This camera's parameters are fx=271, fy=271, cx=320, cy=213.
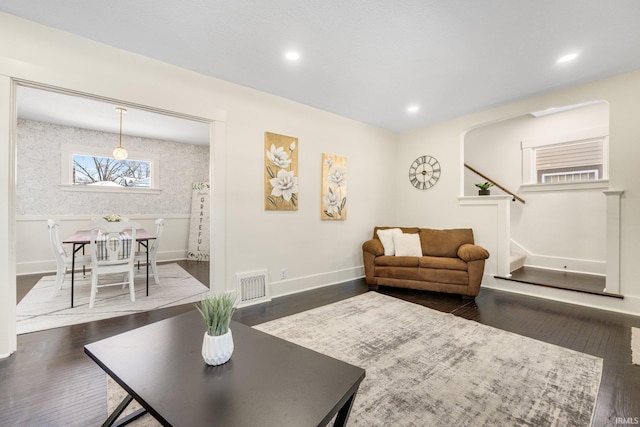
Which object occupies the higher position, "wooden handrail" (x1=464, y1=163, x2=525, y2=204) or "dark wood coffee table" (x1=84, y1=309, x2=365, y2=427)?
"wooden handrail" (x1=464, y1=163, x2=525, y2=204)

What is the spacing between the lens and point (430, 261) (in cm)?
378

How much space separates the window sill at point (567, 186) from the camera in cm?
408

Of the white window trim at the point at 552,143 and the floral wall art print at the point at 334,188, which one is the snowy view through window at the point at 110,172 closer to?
the floral wall art print at the point at 334,188

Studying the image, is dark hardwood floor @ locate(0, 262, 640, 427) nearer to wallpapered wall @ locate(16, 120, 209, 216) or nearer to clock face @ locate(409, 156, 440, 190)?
wallpapered wall @ locate(16, 120, 209, 216)

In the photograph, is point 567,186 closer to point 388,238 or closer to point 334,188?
point 388,238

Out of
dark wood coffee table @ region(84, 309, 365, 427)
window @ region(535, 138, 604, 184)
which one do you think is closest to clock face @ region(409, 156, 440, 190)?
window @ region(535, 138, 604, 184)

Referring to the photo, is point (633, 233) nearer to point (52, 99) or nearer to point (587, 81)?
point (587, 81)

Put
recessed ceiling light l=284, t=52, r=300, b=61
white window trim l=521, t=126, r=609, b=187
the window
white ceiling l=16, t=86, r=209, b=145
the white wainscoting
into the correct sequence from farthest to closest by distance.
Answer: the white wainscoting → the window → white window trim l=521, t=126, r=609, b=187 → white ceiling l=16, t=86, r=209, b=145 → recessed ceiling light l=284, t=52, r=300, b=61

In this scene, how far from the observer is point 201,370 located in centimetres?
122

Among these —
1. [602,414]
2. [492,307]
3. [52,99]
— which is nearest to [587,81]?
[492,307]

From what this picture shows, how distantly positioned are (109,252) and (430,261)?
4.17m

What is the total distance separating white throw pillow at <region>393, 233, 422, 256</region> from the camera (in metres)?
4.11

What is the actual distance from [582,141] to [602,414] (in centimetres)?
448

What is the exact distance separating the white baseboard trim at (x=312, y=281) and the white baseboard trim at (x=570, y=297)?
203 centimetres
